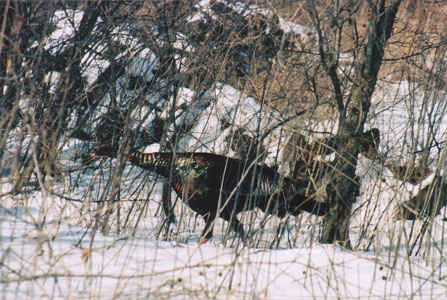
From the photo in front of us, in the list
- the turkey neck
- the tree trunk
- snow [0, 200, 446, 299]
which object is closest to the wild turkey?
the turkey neck

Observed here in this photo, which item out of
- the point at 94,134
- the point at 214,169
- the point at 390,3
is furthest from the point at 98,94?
the point at 390,3

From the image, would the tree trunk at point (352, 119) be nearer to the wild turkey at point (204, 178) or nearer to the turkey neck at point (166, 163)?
the wild turkey at point (204, 178)

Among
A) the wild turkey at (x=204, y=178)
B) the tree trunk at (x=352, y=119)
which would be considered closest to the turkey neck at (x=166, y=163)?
the wild turkey at (x=204, y=178)

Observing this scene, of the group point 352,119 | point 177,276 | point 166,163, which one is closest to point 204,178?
point 166,163

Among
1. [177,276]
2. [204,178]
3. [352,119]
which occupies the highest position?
[352,119]

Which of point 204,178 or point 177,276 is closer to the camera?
point 177,276

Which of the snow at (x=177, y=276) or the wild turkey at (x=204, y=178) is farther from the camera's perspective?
the wild turkey at (x=204, y=178)

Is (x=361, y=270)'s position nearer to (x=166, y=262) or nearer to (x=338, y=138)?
(x=166, y=262)

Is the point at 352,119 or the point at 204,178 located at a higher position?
the point at 352,119

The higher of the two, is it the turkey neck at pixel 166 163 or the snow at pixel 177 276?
the turkey neck at pixel 166 163

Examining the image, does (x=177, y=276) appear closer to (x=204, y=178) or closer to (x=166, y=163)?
(x=204, y=178)

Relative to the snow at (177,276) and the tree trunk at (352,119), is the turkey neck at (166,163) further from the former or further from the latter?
the tree trunk at (352,119)

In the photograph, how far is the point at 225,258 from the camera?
2.71 metres

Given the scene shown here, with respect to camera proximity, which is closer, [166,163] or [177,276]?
[177,276]
